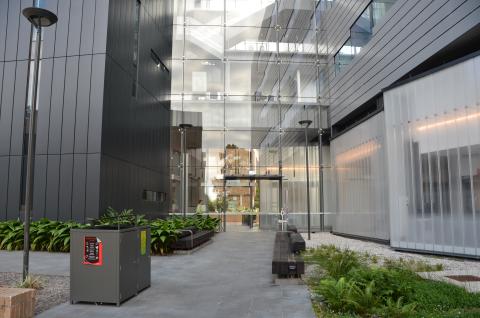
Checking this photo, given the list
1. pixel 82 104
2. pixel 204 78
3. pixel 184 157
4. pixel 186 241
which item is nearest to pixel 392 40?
pixel 186 241

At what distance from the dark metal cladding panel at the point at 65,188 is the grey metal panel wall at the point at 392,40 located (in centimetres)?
1319

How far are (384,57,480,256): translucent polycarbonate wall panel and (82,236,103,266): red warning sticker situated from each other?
10.2m

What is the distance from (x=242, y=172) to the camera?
25.8 m

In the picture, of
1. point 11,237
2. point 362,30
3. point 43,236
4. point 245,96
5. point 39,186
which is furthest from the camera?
point 245,96

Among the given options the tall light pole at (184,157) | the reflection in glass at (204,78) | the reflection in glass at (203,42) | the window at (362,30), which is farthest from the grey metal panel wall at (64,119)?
the window at (362,30)

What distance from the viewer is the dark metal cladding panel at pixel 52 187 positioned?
1589 cm

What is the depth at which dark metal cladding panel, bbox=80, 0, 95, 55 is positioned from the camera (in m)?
16.6

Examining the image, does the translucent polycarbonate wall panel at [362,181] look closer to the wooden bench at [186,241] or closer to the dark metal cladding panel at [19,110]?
the wooden bench at [186,241]

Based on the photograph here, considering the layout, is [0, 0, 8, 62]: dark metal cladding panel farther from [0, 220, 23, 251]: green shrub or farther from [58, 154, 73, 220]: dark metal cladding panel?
[0, 220, 23, 251]: green shrub

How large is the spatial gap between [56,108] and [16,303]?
1236cm

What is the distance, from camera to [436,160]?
13242 mm

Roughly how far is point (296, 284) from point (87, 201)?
9978 mm

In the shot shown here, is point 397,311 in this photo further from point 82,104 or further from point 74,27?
point 74,27

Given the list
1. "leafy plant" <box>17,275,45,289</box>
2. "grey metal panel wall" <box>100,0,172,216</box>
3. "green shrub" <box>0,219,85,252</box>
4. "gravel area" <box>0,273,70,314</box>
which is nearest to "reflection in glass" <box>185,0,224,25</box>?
"grey metal panel wall" <box>100,0,172,216</box>
